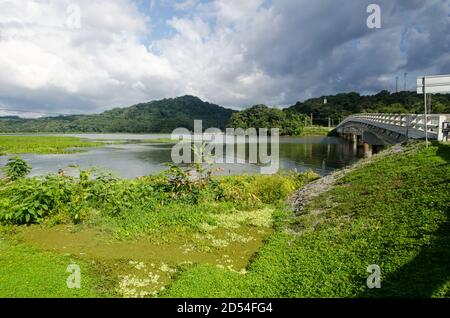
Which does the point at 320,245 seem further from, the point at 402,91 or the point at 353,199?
the point at 402,91

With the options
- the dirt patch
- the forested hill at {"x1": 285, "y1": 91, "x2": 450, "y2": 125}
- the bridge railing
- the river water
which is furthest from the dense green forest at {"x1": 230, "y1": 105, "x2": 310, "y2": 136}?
the dirt patch

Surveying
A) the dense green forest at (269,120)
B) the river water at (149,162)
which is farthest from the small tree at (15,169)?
the dense green forest at (269,120)

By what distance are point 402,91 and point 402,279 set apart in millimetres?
172212

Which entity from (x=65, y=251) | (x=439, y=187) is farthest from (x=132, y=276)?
(x=439, y=187)

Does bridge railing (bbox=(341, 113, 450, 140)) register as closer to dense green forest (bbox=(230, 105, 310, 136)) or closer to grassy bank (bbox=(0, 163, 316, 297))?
grassy bank (bbox=(0, 163, 316, 297))

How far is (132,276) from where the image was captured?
6.80m

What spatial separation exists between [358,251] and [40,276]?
6.96m

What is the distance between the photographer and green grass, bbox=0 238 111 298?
5.78 m

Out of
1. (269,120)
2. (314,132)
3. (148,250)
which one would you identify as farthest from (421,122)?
(269,120)

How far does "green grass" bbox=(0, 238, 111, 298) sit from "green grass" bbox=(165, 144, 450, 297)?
1.72m

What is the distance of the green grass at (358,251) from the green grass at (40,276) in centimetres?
172

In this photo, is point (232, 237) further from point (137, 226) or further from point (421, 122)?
point (421, 122)

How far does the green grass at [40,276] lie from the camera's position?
5.78 meters

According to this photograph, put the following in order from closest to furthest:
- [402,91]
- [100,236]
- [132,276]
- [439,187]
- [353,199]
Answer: [132,276]
[100,236]
[439,187]
[353,199]
[402,91]
